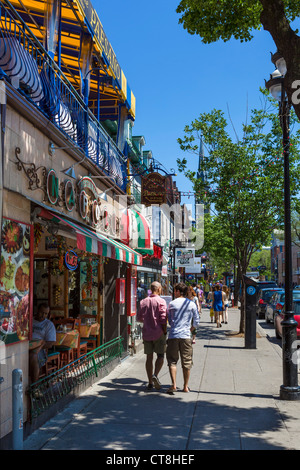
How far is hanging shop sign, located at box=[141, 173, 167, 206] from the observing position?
14.7m

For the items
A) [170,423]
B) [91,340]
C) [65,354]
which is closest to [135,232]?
[91,340]

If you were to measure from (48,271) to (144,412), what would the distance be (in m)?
5.89

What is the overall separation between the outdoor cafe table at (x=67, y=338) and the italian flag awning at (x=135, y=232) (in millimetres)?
4423

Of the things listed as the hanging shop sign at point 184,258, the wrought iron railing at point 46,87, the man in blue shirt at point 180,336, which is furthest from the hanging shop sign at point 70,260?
the hanging shop sign at point 184,258

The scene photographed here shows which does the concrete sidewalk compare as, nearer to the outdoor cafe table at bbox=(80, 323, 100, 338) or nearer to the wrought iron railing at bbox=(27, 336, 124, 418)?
the wrought iron railing at bbox=(27, 336, 124, 418)

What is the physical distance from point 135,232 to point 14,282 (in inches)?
322

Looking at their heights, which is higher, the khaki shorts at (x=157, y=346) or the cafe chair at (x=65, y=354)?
the khaki shorts at (x=157, y=346)

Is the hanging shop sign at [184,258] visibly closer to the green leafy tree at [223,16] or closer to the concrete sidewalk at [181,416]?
the concrete sidewalk at [181,416]

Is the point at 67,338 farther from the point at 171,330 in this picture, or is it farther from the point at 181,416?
the point at 181,416

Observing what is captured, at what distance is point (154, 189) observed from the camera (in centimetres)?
1483

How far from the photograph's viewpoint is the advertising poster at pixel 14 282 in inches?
211

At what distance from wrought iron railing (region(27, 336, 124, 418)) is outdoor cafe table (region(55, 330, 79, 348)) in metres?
0.35
